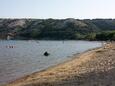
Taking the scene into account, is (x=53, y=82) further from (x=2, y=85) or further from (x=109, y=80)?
(x=2, y=85)

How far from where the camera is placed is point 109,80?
2111cm

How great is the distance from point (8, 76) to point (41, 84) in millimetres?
11960

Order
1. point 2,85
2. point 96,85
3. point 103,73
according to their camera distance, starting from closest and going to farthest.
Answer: point 96,85 → point 103,73 → point 2,85

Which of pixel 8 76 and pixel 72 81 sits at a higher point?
pixel 72 81

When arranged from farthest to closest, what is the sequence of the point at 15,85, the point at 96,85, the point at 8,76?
the point at 8,76, the point at 15,85, the point at 96,85

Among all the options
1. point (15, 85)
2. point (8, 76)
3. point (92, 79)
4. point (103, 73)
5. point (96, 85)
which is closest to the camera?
point (96, 85)

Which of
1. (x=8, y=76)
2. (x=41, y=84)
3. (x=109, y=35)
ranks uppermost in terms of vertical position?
(x=41, y=84)

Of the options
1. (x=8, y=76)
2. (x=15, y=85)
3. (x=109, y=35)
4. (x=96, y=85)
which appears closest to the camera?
(x=96, y=85)

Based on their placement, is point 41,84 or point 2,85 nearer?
point 41,84

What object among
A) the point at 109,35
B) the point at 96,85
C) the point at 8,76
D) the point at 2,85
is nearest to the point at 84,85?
the point at 96,85

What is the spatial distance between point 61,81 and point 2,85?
7.06 metres

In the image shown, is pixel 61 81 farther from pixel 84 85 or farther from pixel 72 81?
pixel 84 85

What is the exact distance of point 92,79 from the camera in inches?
861

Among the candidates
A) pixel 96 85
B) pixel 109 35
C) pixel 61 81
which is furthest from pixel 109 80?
pixel 109 35
